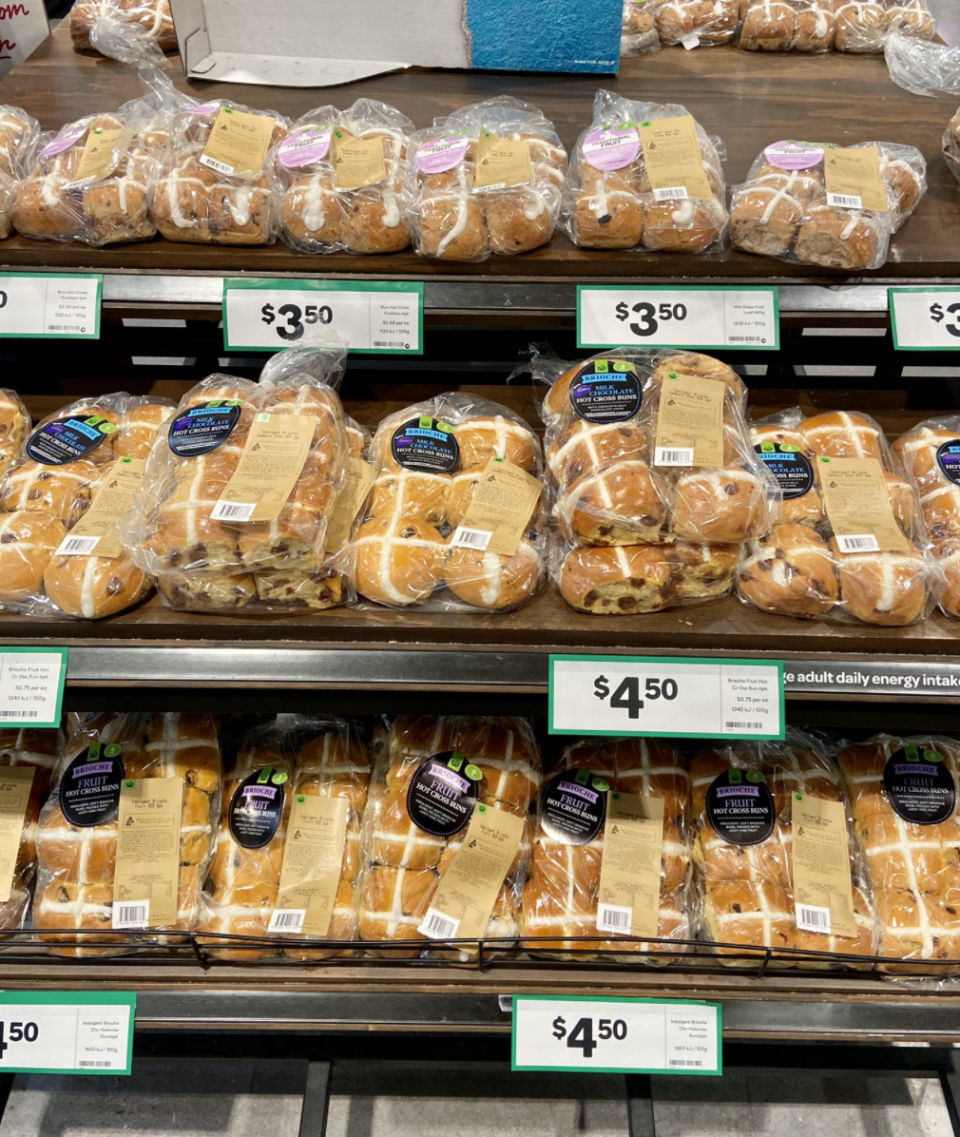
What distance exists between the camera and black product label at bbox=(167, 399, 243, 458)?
107 centimetres

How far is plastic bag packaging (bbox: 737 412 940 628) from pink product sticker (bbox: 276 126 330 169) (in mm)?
856

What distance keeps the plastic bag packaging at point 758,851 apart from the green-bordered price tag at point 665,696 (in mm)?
269

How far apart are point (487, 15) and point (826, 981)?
171 cm

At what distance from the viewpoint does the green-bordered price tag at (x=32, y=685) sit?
3.38 feet

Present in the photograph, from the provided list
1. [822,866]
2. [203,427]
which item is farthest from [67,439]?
[822,866]

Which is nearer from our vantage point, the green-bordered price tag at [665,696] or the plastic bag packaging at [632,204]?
the green-bordered price tag at [665,696]

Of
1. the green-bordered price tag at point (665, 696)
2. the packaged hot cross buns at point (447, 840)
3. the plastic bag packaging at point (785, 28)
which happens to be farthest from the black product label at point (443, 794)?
the plastic bag packaging at point (785, 28)

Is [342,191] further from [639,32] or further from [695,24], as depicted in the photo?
[695,24]

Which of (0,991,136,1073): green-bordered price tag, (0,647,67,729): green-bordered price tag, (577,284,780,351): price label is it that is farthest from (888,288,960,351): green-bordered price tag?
(0,991,136,1073): green-bordered price tag

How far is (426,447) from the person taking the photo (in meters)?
1.17

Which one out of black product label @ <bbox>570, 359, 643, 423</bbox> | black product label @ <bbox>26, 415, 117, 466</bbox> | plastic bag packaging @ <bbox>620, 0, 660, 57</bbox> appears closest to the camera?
black product label @ <bbox>570, 359, 643, 423</bbox>

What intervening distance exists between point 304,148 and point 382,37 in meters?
0.53

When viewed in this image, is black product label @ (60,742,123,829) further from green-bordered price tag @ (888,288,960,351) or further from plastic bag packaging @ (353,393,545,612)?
green-bordered price tag @ (888,288,960,351)

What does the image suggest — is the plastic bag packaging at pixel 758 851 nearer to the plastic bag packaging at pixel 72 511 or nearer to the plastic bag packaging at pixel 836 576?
the plastic bag packaging at pixel 836 576
